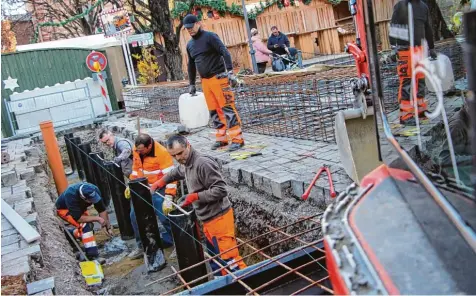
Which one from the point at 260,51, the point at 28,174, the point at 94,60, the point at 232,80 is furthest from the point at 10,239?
the point at 94,60

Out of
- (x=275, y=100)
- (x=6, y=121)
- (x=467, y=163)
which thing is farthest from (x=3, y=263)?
(x=6, y=121)

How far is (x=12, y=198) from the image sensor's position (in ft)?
21.3

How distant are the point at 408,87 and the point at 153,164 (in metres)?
4.78

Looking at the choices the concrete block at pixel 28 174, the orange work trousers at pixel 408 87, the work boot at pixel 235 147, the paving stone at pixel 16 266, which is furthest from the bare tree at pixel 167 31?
the orange work trousers at pixel 408 87

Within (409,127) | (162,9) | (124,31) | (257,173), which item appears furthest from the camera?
(162,9)

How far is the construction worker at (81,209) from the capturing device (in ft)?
21.3

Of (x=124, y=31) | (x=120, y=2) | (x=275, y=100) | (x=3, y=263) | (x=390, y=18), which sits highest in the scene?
(x=120, y=2)

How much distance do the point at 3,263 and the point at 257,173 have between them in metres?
2.80

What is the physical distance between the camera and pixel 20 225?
16.6 ft

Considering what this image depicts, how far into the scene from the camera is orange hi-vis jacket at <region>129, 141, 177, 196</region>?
19.4 feet

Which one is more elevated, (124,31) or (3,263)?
(124,31)

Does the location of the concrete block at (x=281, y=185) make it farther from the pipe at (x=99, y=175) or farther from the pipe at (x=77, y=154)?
the pipe at (x=77, y=154)

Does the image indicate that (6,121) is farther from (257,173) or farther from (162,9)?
(257,173)

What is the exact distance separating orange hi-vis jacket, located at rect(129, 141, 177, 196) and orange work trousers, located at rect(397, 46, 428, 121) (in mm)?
4501
